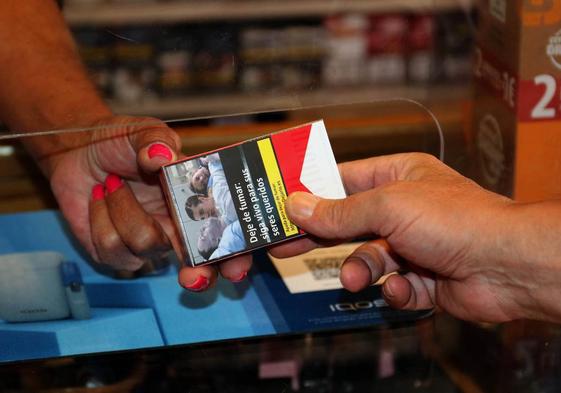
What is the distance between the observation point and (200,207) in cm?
104

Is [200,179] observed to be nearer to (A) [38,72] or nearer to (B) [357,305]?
(B) [357,305]

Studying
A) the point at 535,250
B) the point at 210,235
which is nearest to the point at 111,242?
the point at 210,235

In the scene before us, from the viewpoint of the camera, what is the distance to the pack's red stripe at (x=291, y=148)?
1.03 meters

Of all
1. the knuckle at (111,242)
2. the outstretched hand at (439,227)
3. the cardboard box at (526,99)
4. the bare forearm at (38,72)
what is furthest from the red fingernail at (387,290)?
the bare forearm at (38,72)

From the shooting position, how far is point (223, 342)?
118 cm

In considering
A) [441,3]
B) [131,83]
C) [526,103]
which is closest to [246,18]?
[441,3]

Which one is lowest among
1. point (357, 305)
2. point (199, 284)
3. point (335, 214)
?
point (357, 305)

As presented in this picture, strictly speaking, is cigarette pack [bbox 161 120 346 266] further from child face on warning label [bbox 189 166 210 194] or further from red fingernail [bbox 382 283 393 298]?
red fingernail [bbox 382 283 393 298]

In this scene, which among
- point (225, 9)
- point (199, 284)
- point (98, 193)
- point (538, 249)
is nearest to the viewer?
point (538, 249)

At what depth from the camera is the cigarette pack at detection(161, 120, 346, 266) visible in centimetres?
103

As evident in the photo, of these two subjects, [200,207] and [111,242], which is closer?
[200,207]

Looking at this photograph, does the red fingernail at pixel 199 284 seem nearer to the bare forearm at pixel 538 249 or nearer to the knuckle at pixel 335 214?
the knuckle at pixel 335 214

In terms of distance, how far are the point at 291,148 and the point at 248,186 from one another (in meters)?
0.07

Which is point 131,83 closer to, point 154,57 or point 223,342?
point 154,57
